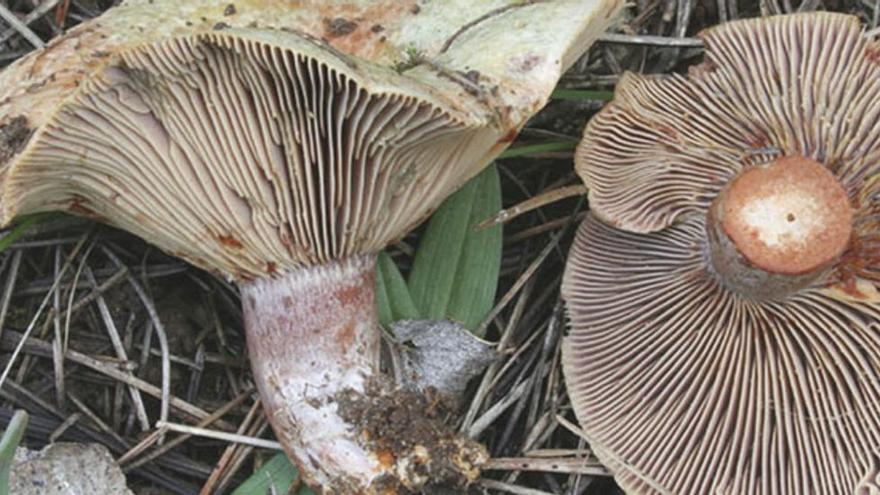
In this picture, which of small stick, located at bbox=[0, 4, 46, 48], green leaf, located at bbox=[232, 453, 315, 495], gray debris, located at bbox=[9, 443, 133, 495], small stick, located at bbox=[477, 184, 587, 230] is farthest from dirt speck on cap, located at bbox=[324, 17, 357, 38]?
gray debris, located at bbox=[9, 443, 133, 495]

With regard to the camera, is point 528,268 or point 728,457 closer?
point 728,457

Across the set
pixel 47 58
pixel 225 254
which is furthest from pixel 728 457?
pixel 47 58

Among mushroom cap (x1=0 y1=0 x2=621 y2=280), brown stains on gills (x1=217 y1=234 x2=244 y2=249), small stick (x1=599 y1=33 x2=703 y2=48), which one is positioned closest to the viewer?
mushroom cap (x1=0 y1=0 x2=621 y2=280)

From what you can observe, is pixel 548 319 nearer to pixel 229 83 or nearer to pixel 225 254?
pixel 225 254

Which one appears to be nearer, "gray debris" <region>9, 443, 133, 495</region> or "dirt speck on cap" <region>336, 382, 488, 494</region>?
"dirt speck on cap" <region>336, 382, 488, 494</region>

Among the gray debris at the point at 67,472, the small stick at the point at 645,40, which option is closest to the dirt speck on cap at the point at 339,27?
the small stick at the point at 645,40

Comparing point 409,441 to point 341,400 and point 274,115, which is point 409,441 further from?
point 274,115

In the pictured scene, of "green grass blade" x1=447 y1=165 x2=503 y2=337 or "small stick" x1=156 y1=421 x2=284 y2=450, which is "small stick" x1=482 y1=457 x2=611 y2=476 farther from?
"small stick" x1=156 y1=421 x2=284 y2=450

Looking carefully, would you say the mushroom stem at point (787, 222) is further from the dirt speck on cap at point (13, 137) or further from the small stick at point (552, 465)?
the dirt speck on cap at point (13, 137)
